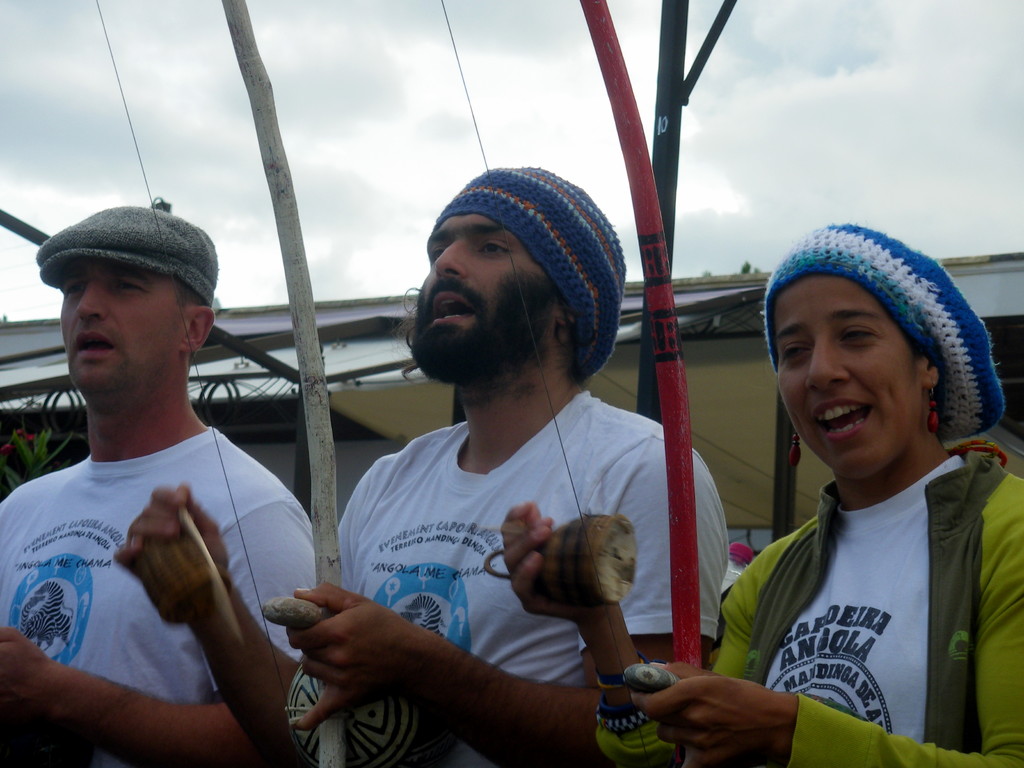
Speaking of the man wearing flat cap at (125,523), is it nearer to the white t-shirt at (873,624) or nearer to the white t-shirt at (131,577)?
the white t-shirt at (131,577)

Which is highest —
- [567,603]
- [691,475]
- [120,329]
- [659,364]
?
[120,329]

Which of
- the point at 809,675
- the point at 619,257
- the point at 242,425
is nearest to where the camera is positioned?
the point at 809,675

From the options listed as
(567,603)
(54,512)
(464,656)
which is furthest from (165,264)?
(567,603)

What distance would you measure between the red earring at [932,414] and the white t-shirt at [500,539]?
328 mm

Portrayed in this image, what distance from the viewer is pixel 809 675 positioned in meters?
1.48

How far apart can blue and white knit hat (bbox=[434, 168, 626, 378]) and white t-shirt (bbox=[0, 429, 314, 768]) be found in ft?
1.95

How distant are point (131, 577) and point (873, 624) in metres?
1.22

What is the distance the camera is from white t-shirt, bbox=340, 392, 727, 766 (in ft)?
5.53

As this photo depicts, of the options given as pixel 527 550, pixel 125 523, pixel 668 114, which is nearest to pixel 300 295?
pixel 527 550

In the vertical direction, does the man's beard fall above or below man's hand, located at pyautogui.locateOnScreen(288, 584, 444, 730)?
above

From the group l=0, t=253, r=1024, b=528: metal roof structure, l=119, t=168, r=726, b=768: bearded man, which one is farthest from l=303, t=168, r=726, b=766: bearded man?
l=0, t=253, r=1024, b=528: metal roof structure

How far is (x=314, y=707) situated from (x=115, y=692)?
0.66 meters

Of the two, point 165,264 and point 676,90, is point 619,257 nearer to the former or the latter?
point 165,264

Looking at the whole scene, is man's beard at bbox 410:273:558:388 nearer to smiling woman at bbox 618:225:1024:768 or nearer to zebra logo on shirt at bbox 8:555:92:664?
smiling woman at bbox 618:225:1024:768
